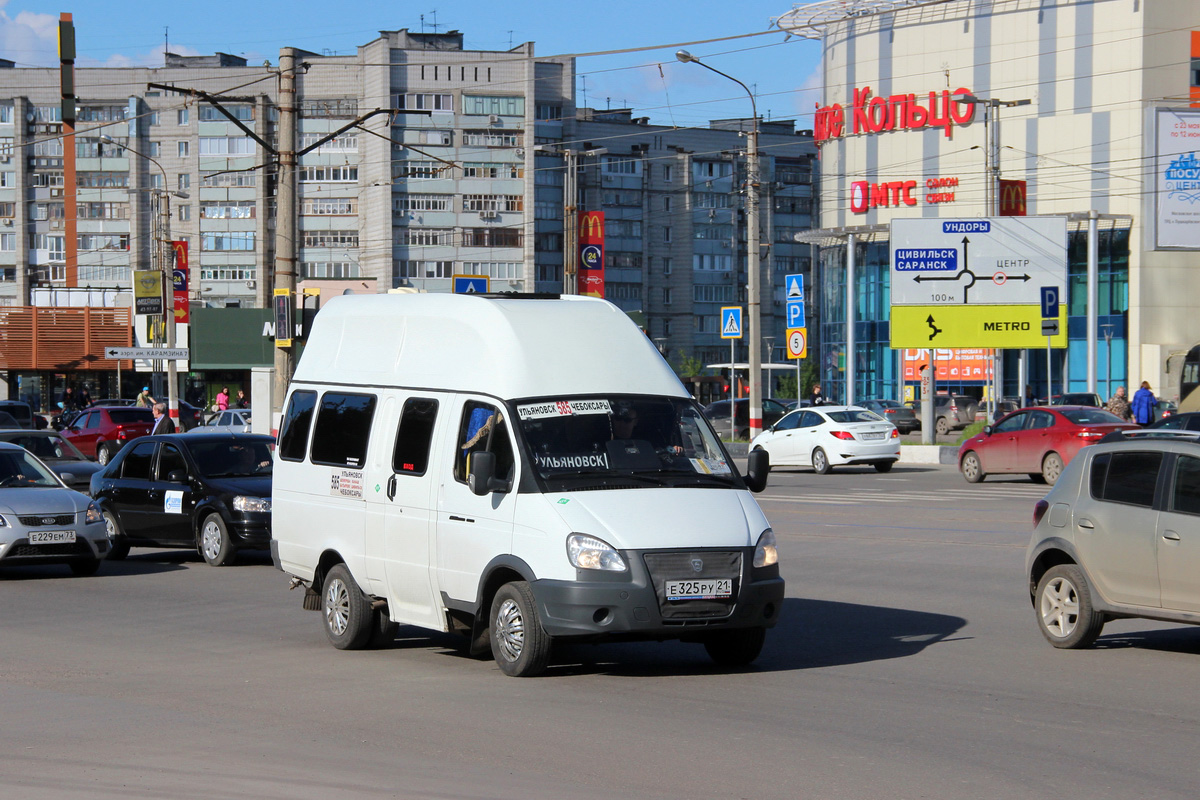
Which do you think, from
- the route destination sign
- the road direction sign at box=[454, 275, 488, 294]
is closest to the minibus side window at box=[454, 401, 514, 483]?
the road direction sign at box=[454, 275, 488, 294]

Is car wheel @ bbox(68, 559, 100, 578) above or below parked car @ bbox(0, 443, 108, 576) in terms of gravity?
below

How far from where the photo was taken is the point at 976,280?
42625mm

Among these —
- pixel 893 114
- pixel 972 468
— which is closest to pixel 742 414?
pixel 972 468

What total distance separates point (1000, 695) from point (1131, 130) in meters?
62.5

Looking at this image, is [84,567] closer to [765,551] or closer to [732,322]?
[765,551]

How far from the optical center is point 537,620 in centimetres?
913

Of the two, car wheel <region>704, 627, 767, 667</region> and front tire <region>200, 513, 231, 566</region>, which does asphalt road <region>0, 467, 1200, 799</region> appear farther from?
front tire <region>200, 513, 231, 566</region>

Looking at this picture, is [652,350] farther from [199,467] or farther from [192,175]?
[192,175]

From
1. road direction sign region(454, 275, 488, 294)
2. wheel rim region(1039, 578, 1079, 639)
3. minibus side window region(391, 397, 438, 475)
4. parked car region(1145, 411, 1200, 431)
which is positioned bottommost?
wheel rim region(1039, 578, 1079, 639)

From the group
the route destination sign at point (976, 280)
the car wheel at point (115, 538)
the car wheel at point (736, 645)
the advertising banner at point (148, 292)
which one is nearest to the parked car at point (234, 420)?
the advertising banner at point (148, 292)

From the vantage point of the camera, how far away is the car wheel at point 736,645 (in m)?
9.73

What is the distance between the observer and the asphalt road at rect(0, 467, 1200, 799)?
6.71m

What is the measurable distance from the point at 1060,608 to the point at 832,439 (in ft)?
77.3

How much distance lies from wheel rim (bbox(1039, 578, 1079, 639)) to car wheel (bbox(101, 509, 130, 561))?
1202 cm
